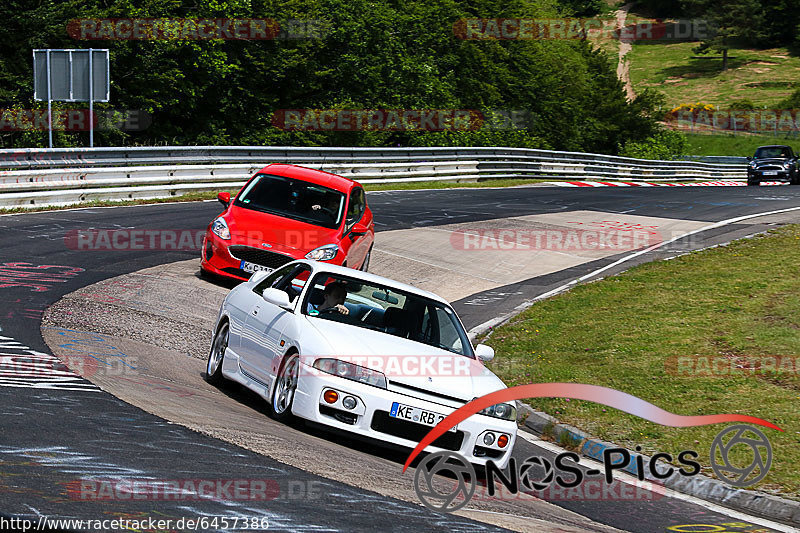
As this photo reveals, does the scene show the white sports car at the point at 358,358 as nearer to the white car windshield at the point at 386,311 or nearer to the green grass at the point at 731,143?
the white car windshield at the point at 386,311

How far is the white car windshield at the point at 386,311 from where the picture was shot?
332 inches

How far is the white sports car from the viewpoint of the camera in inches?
288

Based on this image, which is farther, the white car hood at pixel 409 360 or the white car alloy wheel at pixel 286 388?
the white car alloy wheel at pixel 286 388

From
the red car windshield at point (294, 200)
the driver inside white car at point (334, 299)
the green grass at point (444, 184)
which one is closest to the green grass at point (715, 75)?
the green grass at point (444, 184)

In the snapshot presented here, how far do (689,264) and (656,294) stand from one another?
296 cm

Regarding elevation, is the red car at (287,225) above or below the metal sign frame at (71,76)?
below

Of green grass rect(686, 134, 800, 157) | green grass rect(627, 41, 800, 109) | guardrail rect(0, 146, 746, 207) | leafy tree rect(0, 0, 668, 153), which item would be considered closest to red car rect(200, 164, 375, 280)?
guardrail rect(0, 146, 746, 207)

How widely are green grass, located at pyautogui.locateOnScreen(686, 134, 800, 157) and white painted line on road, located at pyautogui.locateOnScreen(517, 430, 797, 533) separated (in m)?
79.3

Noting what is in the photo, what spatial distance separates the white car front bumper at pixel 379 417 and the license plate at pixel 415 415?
24 mm

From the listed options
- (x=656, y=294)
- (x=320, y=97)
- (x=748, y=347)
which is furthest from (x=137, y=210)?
(x=320, y=97)

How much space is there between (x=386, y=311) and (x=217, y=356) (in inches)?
71.6

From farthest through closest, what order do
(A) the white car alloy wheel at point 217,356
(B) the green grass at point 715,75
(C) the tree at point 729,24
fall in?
(C) the tree at point 729,24 < (B) the green grass at point 715,75 < (A) the white car alloy wheel at point 217,356

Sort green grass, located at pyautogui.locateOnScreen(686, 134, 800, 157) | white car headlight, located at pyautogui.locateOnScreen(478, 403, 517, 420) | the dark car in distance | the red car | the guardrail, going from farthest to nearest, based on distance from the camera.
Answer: green grass, located at pyautogui.locateOnScreen(686, 134, 800, 157), the dark car in distance, the guardrail, the red car, white car headlight, located at pyautogui.locateOnScreen(478, 403, 517, 420)

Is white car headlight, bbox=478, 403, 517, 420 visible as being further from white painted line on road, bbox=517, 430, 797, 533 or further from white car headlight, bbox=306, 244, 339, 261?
white car headlight, bbox=306, 244, 339, 261
